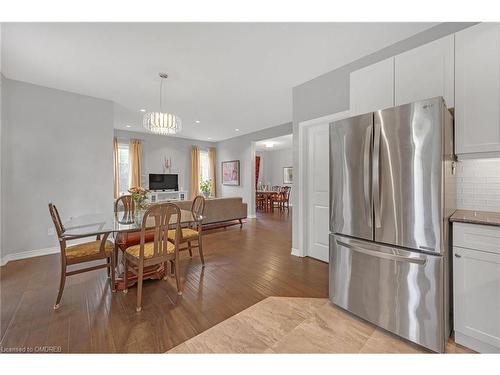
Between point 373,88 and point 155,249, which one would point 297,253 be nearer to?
point 155,249

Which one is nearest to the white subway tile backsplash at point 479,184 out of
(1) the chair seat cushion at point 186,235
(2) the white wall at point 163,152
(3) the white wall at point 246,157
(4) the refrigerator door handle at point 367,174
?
(4) the refrigerator door handle at point 367,174

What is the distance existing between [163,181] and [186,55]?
556 cm

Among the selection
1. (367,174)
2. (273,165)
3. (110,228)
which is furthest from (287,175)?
(110,228)

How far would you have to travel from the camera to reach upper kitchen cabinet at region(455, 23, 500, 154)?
1549 mm

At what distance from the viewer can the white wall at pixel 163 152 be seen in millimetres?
7164

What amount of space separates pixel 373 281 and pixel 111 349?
77.8 inches

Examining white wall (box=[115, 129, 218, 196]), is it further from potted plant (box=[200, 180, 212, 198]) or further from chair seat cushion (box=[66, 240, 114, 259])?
chair seat cushion (box=[66, 240, 114, 259])

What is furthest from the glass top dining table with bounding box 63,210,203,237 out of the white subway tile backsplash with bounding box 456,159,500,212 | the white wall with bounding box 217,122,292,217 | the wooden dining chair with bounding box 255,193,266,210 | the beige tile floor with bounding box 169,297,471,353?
the wooden dining chair with bounding box 255,193,266,210

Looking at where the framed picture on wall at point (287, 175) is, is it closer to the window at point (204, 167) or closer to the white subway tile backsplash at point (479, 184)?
the window at point (204, 167)

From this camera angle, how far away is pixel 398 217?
1559 mm

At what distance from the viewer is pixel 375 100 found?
86.0 inches

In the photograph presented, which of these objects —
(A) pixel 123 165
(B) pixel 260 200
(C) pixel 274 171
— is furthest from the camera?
(C) pixel 274 171

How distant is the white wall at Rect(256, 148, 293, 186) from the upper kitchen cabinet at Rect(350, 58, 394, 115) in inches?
313

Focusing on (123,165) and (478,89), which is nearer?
(478,89)
